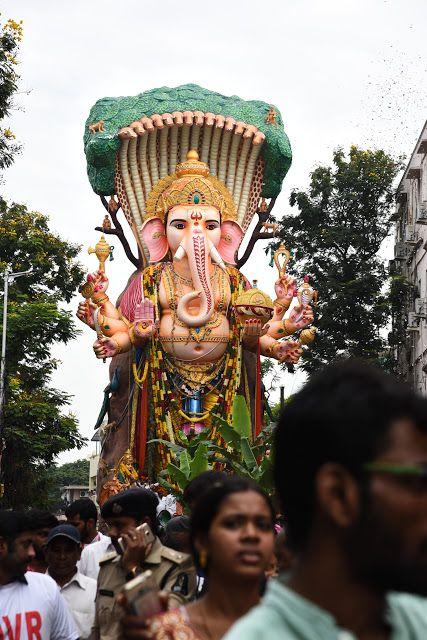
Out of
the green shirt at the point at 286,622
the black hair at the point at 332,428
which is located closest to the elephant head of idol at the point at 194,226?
the black hair at the point at 332,428

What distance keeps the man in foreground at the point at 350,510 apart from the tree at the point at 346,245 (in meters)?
29.4

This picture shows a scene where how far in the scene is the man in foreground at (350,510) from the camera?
6.40 ft

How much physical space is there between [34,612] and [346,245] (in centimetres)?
2770

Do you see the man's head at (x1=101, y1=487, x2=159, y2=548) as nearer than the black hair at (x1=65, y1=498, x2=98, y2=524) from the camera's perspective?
Yes

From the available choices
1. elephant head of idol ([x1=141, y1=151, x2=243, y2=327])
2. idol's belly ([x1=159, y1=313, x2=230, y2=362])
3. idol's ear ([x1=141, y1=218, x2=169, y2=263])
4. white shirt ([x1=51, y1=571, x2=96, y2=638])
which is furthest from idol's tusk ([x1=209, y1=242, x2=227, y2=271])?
white shirt ([x1=51, y1=571, x2=96, y2=638])

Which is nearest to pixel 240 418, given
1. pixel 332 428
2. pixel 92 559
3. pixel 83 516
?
pixel 83 516

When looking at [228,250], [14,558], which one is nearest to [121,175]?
[228,250]

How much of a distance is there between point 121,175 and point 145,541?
18.9m

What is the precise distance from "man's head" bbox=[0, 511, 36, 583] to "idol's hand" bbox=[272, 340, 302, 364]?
16.0m

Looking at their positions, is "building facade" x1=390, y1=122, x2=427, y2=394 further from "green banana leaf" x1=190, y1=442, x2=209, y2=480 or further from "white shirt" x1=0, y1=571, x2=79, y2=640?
"white shirt" x1=0, y1=571, x2=79, y2=640

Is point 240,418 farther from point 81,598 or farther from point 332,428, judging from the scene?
point 332,428

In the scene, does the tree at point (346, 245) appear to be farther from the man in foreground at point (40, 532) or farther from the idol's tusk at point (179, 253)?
the man in foreground at point (40, 532)

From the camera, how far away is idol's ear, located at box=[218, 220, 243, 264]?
22875mm

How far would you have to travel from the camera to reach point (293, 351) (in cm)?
2219
